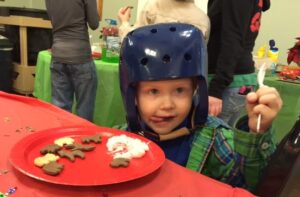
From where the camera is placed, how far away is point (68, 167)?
0.60 m

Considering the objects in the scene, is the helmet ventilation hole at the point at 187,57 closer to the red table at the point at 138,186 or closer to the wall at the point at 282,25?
the red table at the point at 138,186

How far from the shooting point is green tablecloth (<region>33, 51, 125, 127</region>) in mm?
2197

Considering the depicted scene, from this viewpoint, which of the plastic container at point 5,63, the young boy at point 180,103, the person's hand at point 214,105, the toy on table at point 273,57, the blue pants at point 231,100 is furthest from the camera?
the plastic container at point 5,63

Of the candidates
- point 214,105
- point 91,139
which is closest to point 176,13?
point 214,105

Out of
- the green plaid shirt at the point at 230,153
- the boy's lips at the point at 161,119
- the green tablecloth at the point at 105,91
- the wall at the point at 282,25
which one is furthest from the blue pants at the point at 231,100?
the wall at the point at 282,25

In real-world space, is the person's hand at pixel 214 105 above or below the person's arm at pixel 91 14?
below

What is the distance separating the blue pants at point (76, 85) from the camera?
7.18ft

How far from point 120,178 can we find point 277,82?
1.72 meters

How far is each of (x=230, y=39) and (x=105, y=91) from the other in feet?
3.82

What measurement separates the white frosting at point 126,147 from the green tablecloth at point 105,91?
1.44 metres

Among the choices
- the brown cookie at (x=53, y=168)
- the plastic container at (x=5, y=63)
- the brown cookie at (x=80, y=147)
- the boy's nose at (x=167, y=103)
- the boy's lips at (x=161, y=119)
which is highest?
the boy's nose at (x=167, y=103)

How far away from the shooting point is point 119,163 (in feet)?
1.99

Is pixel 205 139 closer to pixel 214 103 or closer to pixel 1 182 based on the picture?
pixel 214 103

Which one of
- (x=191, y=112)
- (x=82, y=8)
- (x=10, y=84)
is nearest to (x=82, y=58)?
(x=82, y=8)
